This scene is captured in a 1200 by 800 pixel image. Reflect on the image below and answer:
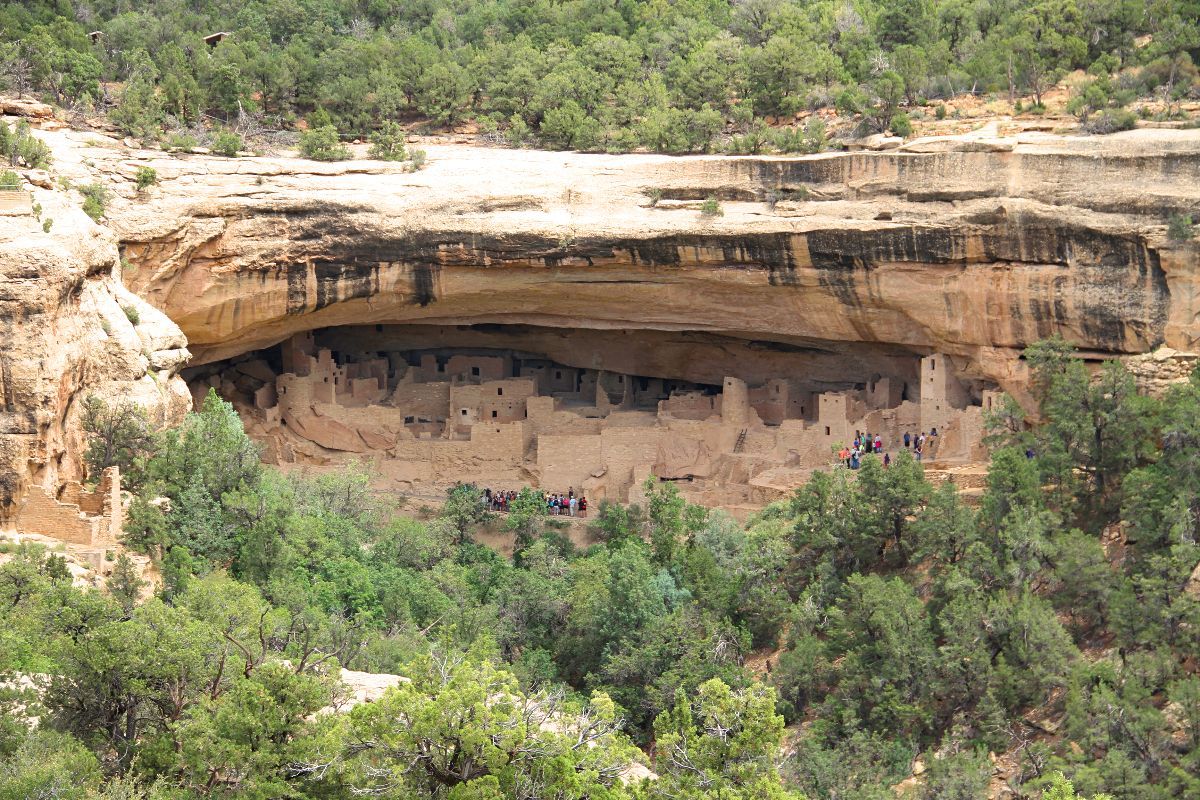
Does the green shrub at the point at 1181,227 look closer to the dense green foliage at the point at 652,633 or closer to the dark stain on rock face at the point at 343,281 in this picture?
the dense green foliage at the point at 652,633

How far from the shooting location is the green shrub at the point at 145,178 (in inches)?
969

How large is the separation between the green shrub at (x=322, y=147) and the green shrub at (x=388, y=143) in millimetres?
441

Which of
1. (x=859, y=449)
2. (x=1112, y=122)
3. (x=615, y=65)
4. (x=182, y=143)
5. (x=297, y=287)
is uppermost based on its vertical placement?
(x=615, y=65)

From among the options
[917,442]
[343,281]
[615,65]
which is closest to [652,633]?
[917,442]

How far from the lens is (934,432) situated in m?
26.2

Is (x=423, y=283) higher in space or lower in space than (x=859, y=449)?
higher

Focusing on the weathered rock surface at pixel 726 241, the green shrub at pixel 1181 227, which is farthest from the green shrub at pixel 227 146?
the green shrub at pixel 1181 227

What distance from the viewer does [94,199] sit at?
23672 millimetres

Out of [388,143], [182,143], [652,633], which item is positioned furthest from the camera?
[388,143]

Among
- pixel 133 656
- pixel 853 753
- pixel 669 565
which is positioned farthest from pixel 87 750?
pixel 669 565

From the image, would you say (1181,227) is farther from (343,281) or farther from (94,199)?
(94,199)

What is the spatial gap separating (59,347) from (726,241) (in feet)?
31.1

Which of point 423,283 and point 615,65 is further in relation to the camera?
point 615,65

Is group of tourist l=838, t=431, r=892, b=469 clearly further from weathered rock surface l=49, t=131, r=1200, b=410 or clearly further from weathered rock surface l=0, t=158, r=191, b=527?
weathered rock surface l=0, t=158, r=191, b=527
